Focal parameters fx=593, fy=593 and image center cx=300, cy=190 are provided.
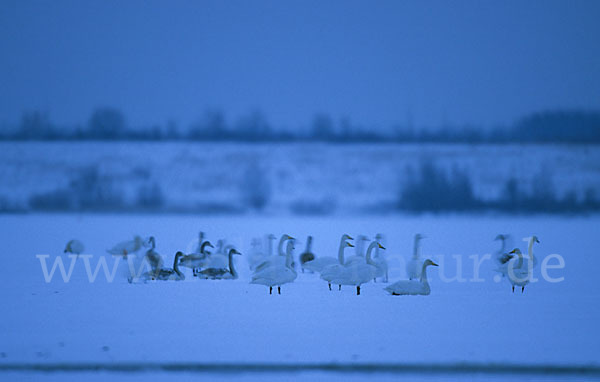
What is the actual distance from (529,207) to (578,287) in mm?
17236

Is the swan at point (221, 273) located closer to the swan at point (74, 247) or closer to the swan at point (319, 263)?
the swan at point (319, 263)

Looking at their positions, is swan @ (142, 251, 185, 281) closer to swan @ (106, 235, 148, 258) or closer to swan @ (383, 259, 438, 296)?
swan @ (106, 235, 148, 258)

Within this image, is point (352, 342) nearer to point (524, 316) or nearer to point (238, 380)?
point (238, 380)

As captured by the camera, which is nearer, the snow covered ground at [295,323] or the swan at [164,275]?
the snow covered ground at [295,323]

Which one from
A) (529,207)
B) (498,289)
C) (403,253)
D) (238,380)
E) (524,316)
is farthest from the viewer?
(529,207)

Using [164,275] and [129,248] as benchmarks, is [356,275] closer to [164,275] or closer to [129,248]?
[164,275]

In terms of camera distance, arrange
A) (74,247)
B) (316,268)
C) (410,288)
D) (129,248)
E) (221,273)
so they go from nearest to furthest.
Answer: (410,288) < (221,273) < (316,268) < (129,248) < (74,247)

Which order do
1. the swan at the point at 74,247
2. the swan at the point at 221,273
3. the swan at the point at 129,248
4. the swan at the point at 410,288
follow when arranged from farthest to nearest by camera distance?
the swan at the point at 74,247, the swan at the point at 129,248, the swan at the point at 221,273, the swan at the point at 410,288

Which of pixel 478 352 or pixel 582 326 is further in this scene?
pixel 582 326

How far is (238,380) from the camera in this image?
3701 mm

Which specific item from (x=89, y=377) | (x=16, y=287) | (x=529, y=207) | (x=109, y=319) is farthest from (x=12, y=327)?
(x=529, y=207)

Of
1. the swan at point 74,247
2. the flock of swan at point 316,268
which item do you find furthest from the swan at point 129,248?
the swan at point 74,247

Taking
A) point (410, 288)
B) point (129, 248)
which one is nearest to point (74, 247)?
point (129, 248)

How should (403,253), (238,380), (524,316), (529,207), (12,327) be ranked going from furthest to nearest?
(529,207) → (403,253) → (524,316) → (12,327) → (238,380)
